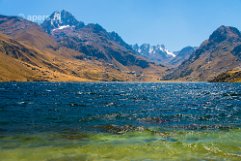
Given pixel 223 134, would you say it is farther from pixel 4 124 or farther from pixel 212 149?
pixel 4 124

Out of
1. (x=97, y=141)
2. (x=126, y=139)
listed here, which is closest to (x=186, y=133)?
(x=126, y=139)

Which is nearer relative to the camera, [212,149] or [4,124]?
[212,149]

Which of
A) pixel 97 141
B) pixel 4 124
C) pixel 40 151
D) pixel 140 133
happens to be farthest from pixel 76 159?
pixel 4 124

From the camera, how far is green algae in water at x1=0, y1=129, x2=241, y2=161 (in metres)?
29.0

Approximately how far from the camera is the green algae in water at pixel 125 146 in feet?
95.0

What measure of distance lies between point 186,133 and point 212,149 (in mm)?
10261

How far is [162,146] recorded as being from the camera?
33594 millimetres

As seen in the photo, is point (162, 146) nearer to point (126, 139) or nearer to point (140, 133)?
point (126, 139)

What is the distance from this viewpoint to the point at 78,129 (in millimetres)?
47094

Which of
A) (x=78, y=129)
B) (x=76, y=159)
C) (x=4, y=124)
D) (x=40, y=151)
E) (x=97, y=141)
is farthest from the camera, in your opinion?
(x=4, y=124)

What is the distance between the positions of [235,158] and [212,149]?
387 cm

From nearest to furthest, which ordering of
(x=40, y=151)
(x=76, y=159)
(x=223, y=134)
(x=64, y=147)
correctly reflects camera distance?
(x=76, y=159) → (x=40, y=151) → (x=64, y=147) → (x=223, y=134)

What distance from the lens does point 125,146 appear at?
33.5m

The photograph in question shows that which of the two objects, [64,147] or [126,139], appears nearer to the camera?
[64,147]
